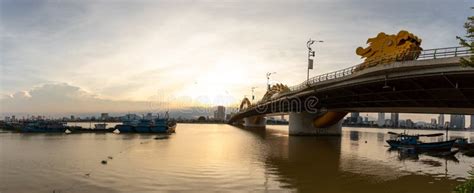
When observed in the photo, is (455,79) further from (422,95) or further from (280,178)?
(280,178)

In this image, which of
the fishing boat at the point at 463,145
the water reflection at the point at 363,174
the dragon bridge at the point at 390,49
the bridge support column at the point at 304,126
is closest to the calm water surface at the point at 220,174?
the water reflection at the point at 363,174

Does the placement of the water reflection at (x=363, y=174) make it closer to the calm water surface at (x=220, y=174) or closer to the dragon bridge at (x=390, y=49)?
the calm water surface at (x=220, y=174)

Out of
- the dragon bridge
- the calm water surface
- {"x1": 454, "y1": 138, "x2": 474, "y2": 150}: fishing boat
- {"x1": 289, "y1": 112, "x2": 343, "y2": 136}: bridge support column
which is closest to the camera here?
the calm water surface

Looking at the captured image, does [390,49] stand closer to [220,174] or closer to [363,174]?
[363,174]

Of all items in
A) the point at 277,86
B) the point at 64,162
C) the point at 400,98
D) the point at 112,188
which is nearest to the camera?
the point at 112,188

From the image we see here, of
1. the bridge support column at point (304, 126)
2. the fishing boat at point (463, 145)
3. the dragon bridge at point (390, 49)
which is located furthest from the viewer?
the bridge support column at point (304, 126)

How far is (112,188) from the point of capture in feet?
78.5

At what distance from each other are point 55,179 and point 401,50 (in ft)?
140

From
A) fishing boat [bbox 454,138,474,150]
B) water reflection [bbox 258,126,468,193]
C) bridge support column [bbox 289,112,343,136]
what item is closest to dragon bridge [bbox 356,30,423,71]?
water reflection [bbox 258,126,468,193]

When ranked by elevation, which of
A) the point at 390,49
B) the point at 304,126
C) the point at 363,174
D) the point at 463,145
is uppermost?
the point at 390,49

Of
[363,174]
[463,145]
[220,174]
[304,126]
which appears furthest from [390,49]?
[304,126]

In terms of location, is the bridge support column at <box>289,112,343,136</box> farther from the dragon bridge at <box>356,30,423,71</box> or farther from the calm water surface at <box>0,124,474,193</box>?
the calm water surface at <box>0,124,474,193</box>

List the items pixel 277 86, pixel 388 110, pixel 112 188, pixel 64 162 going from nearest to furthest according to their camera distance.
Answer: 1. pixel 112 188
2. pixel 64 162
3. pixel 388 110
4. pixel 277 86

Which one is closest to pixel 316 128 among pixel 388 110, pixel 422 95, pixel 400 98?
pixel 388 110
